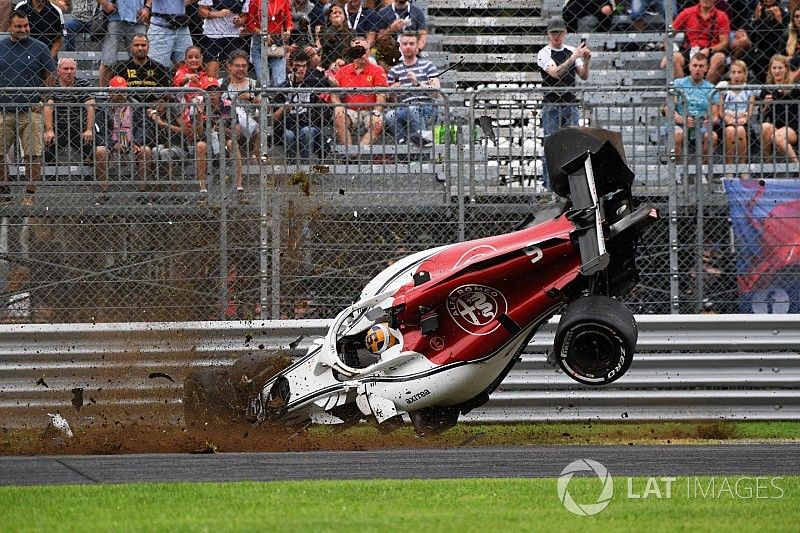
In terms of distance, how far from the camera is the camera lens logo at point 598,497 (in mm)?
6492

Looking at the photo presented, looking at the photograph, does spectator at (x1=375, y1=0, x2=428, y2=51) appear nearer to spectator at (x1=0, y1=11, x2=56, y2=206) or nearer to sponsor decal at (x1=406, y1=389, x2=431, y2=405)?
spectator at (x1=0, y1=11, x2=56, y2=206)

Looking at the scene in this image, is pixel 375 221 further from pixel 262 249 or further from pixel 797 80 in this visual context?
pixel 797 80

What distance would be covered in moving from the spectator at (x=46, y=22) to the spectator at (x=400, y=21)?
2.93m

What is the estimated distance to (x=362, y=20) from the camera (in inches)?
484

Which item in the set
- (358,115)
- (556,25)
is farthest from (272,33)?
(556,25)

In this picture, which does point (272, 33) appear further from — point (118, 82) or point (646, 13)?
point (646, 13)

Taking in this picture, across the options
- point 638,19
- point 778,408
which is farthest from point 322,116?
point 778,408

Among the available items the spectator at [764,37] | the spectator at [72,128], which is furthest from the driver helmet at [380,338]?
the spectator at [764,37]

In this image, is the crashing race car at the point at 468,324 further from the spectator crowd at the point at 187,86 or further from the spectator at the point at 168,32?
the spectator at the point at 168,32

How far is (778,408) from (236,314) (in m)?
4.61

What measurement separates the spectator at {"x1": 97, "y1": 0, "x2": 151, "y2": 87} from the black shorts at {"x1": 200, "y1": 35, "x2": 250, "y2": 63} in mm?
631

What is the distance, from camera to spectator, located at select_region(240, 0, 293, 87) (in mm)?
11258

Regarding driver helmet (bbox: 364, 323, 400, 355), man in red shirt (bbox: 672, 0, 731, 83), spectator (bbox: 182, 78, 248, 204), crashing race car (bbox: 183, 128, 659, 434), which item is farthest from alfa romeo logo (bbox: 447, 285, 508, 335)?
man in red shirt (bbox: 672, 0, 731, 83)

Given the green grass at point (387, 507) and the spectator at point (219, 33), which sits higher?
the spectator at point (219, 33)
